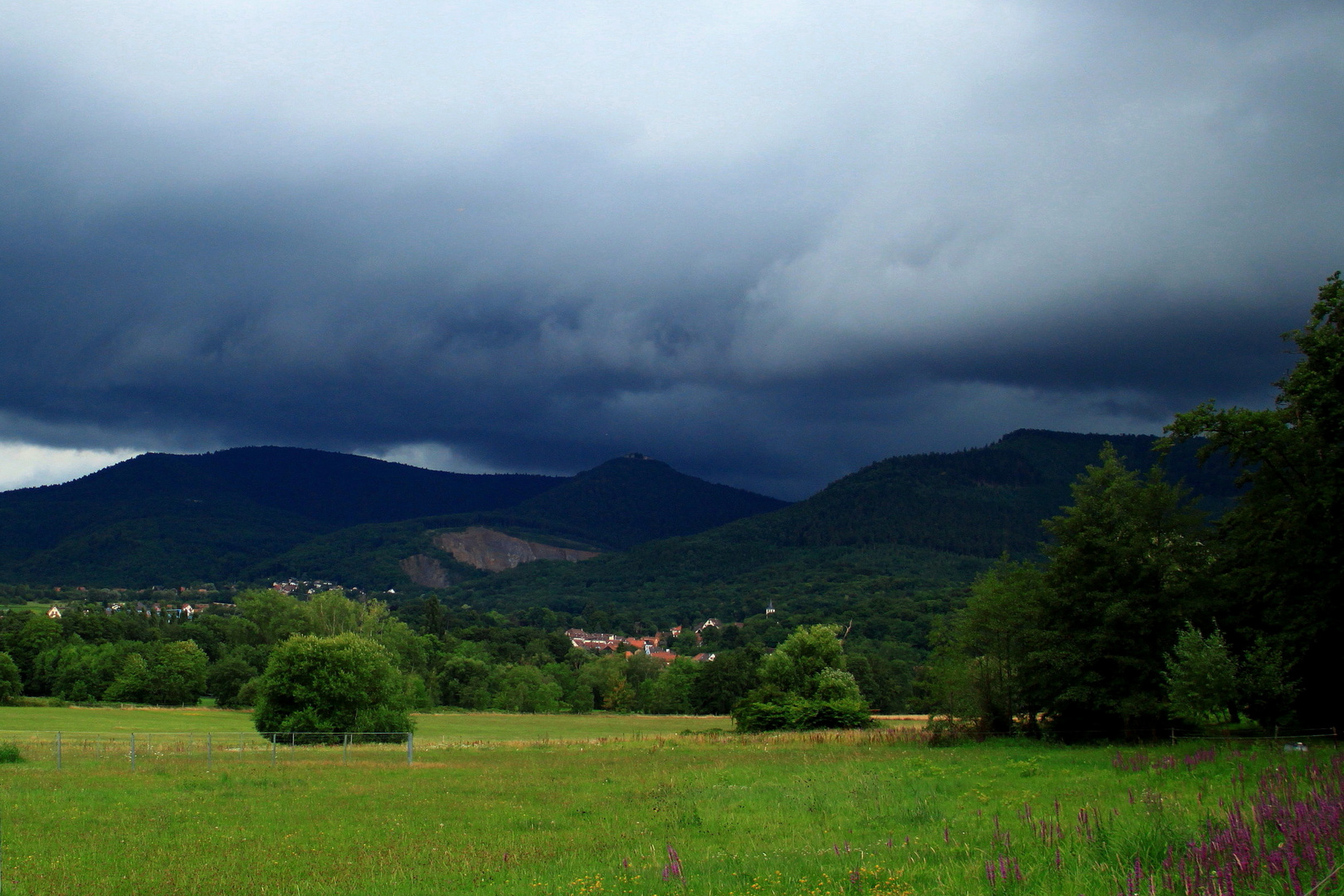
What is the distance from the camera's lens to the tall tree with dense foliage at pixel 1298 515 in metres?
→ 29.6

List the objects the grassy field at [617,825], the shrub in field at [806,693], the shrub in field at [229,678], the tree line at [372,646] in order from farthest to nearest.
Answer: the shrub in field at [229,678] < the tree line at [372,646] < the shrub in field at [806,693] < the grassy field at [617,825]

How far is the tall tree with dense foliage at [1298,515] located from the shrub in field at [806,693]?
3094 cm

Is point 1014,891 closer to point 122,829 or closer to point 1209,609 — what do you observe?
point 122,829

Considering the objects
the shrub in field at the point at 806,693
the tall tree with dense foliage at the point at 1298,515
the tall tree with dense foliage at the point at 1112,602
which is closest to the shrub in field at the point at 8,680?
the shrub in field at the point at 806,693

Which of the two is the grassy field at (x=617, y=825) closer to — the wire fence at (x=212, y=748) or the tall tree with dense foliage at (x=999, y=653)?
the wire fence at (x=212, y=748)

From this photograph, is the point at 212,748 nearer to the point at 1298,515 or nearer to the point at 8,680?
the point at 1298,515

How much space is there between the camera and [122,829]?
1958cm

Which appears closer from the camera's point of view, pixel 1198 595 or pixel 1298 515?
pixel 1298 515

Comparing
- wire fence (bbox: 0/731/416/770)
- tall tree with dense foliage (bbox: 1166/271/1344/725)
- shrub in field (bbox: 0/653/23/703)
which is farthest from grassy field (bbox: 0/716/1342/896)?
shrub in field (bbox: 0/653/23/703)

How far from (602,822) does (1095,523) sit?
30292 mm

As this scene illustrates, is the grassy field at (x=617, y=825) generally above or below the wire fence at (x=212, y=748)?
above

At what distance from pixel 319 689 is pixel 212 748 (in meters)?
8.51

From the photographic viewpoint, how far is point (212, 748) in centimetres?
4550

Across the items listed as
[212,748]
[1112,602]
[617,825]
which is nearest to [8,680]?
[212,748]
